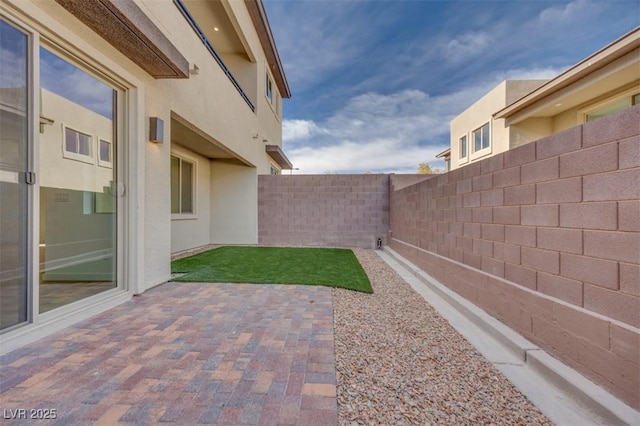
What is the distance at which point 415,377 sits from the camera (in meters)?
2.25

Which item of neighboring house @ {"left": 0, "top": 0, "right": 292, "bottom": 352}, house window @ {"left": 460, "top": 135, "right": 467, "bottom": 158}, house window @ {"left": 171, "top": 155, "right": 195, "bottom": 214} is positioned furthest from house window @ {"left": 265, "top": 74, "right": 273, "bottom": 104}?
house window @ {"left": 460, "top": 135, "right": 467, "bottom": 158}

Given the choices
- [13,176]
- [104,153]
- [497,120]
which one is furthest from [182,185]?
[497,120]

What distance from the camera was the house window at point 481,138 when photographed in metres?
13.2

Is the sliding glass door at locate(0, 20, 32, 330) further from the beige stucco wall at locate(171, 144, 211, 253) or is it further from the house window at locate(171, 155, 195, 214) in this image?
the house window at locate(171, 155, 195, 214)

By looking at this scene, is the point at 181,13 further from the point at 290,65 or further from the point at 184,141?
the point at 290,65

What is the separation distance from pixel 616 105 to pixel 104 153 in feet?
36.6

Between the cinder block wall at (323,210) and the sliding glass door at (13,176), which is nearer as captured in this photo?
the sliding glass door at (13,176)

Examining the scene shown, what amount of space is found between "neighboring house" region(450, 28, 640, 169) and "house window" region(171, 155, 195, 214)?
1050cm

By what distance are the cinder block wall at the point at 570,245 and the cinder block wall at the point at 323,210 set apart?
5795mm

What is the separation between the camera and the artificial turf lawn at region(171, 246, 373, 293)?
200 inches

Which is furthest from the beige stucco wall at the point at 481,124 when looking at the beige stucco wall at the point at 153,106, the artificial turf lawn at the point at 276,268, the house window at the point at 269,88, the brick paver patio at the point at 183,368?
the brick paver patio at the point at 183,368

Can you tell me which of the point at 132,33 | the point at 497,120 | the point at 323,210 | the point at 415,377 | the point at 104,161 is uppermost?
the point at 497,120

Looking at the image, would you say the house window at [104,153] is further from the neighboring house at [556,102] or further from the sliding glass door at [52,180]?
the neighboring house at [556,102]

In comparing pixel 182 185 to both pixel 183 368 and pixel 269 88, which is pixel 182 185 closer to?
pixel 269 88
